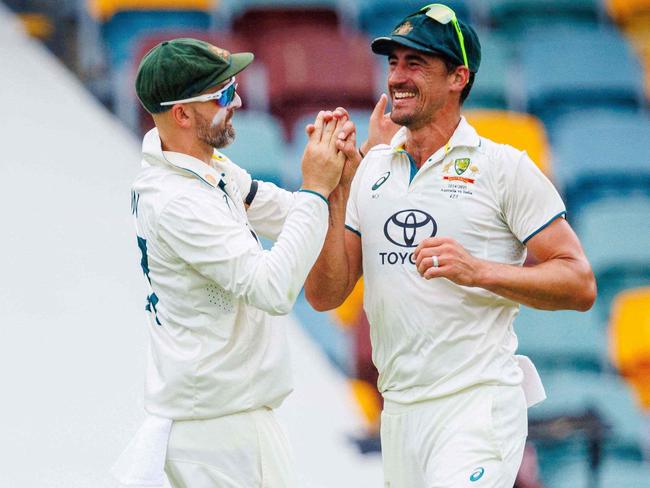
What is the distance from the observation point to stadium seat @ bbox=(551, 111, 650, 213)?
23.8 ft

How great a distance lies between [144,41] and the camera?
6785 mm

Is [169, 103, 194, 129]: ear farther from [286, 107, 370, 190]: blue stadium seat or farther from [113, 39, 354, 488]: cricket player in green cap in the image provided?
[286, 107, 370, 190]: blue stadium seat

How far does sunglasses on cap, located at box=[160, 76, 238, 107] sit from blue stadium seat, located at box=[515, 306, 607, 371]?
3390 millimetres

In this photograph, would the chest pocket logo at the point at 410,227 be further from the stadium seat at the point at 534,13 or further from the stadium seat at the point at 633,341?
the stadium seat at the point at 534,13

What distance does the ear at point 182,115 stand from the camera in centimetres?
317

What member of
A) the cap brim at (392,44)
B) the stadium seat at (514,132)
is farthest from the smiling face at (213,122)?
the stadium seat at (514,132)

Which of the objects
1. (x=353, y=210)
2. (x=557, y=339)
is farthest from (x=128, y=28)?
(x=353, y=210)

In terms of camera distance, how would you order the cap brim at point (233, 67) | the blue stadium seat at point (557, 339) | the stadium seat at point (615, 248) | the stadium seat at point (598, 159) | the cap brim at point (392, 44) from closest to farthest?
the cap brim at point (233, 67) → the cap brim at point (392, 44) → the blue stadium seat at point (557, 339) → the stadium seat at point (615, 248) → the stadium seat at point (598, 159)

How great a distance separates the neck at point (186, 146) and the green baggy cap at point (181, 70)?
0.28 ft

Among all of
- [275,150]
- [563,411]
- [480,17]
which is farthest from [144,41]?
[563,411]

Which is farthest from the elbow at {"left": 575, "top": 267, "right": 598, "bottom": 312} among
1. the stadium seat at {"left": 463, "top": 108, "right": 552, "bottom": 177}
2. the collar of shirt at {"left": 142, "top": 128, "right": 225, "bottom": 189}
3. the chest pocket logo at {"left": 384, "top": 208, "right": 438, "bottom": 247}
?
the stadium seat at {"left": 463, "top": 108, "right": 552, "bottom": 177}

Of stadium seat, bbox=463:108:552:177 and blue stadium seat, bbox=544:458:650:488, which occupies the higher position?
stadium seat, bbox=463:108:552:177

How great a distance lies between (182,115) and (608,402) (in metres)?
3.52

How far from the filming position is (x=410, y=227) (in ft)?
10.9
